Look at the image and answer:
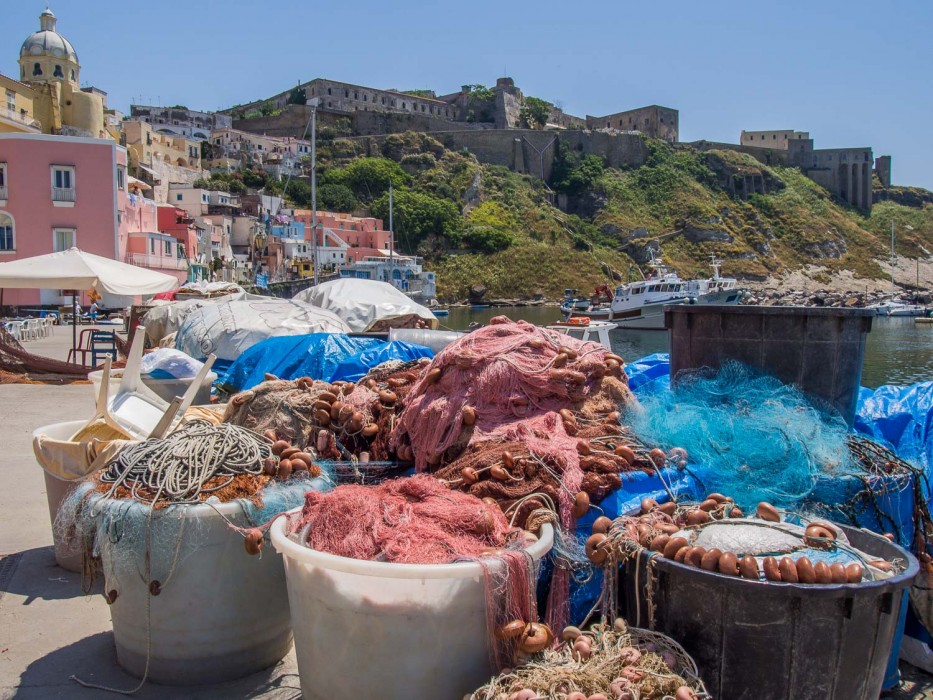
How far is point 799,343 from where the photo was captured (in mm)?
4043

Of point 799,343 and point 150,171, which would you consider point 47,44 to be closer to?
point 150,171

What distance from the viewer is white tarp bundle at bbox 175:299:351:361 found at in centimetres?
999

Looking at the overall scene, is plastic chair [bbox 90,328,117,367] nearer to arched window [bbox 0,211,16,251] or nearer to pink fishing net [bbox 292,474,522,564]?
pink fishing net [bbox 292,474,522,564]

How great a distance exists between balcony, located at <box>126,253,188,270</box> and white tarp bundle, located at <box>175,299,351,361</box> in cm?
2540

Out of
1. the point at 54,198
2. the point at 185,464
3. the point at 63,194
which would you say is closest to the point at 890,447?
the point at 185,464

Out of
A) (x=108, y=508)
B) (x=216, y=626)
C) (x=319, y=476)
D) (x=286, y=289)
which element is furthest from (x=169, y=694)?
(x=286, y=289)

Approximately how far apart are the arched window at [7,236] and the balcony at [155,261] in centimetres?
448

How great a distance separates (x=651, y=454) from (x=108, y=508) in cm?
233

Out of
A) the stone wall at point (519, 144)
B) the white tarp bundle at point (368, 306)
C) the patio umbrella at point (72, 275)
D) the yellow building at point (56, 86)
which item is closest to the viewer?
the patio umbrella at point (72, 275)

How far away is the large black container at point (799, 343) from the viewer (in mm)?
4008

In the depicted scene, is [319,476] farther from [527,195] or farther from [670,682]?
[527,195]

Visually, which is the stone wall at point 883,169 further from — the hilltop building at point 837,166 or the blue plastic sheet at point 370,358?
the blue plastic sheet at point 370,358

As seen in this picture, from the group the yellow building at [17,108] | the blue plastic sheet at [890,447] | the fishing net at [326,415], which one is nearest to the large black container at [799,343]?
the blue plastic sheet at [890,447]

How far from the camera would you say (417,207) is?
7500 cm
